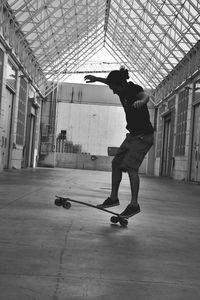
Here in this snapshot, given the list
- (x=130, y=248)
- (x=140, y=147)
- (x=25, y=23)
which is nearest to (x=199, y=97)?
(x=25, y=23)

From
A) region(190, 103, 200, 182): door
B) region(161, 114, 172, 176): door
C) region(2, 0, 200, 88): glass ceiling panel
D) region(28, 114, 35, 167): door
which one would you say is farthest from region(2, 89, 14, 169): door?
region(161, 114, 172, 176): door

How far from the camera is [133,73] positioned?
48.6 metres

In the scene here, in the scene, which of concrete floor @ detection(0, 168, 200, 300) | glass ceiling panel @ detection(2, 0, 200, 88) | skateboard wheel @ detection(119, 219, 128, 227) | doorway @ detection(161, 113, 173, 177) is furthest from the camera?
doorway @ detection(161, 113, 173, 177)

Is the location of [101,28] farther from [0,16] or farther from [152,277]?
[152,277]

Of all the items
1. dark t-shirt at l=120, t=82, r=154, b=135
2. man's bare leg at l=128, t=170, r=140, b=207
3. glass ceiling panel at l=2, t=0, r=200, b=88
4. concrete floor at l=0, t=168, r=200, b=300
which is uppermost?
glass ceiling panel at l=2, t=0, r=200, b=88

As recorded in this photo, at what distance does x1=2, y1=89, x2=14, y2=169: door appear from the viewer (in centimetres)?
2875

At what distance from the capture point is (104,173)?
38.5 m

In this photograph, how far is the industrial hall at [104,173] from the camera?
3.93 metres

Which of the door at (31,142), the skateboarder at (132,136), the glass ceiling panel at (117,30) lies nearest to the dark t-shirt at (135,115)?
the skateboarder at (132,136)

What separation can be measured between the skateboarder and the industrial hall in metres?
→ 0.02

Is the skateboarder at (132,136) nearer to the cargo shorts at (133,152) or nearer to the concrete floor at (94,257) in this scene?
the cargo shorts at (133,152)

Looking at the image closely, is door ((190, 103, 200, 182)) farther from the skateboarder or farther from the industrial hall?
the skateboarder

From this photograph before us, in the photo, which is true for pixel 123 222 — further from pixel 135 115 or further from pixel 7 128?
pixel 7 128

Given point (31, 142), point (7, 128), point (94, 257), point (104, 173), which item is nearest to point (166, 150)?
point (104, 173)
